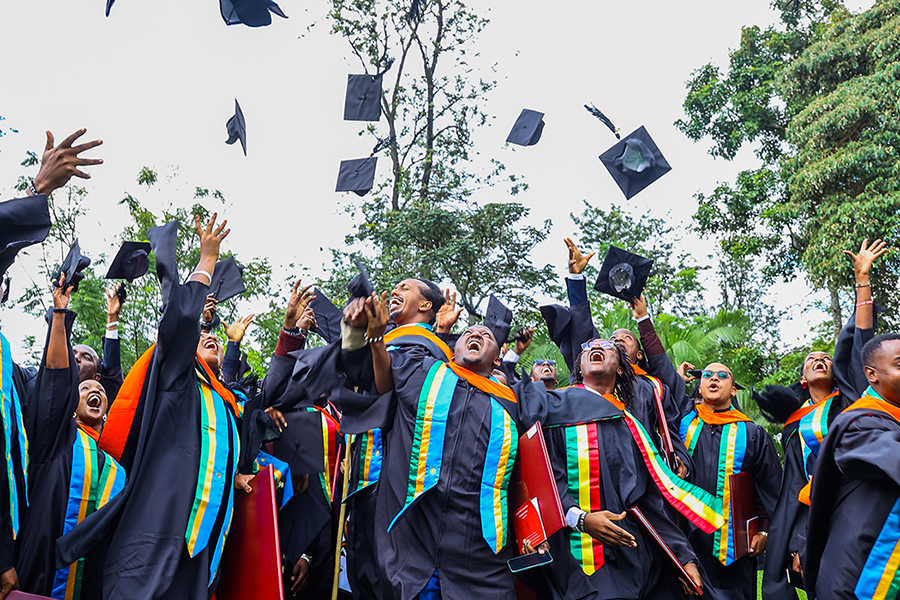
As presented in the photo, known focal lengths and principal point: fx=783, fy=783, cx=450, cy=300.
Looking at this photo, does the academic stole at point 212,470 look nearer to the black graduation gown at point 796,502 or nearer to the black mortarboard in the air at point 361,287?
the black mortarboard in the air at point 361,287

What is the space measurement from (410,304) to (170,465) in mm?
1442

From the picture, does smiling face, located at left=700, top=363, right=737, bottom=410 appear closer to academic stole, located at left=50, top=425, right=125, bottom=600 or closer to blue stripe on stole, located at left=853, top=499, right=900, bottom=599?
blue stripe on stole, located at left=853, top=499, right=900, bottom=599

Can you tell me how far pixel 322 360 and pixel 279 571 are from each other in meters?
1.01

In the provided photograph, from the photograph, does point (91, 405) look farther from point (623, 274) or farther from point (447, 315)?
point (623, 274)

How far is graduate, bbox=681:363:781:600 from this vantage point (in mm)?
4898

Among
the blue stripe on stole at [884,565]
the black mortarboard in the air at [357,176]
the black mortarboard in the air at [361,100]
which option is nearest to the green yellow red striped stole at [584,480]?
the blue stripe on stole at [884,565]

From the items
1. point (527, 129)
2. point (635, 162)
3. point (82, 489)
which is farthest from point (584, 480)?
point (527, 129)

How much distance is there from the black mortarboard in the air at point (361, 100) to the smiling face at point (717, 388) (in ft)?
13.4

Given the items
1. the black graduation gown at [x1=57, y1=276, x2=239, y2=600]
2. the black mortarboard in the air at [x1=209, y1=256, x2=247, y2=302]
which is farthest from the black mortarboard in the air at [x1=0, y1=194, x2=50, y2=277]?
the black mortarboard in the air at [x1=209, y1=256, x2=247, y2=302]

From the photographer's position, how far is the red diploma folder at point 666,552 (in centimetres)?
382

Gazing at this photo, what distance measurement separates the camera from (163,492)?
3.47 meters

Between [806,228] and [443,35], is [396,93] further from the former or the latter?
[806,228]

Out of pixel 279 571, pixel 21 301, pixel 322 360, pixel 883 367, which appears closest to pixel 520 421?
pixel 322 360

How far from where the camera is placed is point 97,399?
4.27 m
